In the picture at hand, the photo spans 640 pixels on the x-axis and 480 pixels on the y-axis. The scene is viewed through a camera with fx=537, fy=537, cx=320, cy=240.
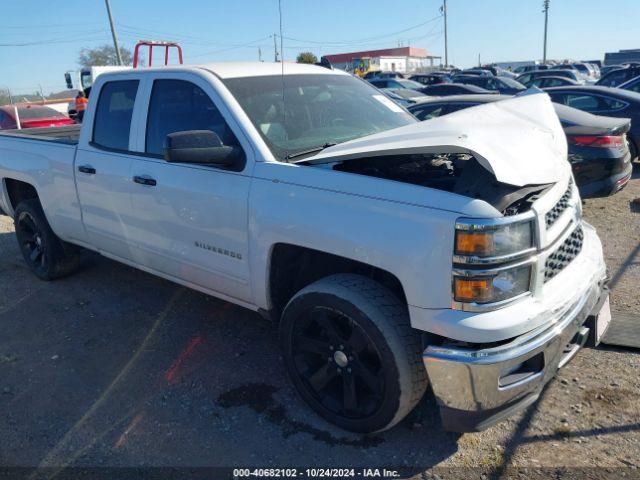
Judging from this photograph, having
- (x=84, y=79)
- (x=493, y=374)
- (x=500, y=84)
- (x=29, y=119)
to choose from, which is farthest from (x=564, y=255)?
(x=84, y=79)

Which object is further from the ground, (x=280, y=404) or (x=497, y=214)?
(x=497, y=214)

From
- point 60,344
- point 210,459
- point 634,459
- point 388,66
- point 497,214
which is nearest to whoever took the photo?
point 497,214

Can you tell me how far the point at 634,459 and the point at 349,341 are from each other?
151 centimetres

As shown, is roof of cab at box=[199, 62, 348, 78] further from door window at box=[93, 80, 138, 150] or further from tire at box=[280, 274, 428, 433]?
tire at box=[280, 274, 428, 433]

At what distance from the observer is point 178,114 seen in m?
3.67

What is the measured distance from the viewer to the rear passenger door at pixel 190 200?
3.20m

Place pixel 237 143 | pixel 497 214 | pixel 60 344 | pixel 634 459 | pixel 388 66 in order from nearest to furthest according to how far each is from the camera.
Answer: pixel 497 214 < pixel 634 459 < pixel 237 143 < pixel 60 344 < pixel 388 66

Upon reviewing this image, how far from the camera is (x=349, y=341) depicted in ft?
9.12

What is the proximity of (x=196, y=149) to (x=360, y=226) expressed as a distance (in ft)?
3.43

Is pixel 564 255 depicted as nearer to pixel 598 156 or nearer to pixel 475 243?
pixel 475 243

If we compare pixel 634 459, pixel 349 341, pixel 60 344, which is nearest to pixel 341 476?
pixel 349 341

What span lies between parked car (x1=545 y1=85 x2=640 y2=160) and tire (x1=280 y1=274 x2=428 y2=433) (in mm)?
7764

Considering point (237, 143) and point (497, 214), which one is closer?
point (497, 214)

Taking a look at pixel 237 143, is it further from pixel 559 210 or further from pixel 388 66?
pixel 388 66
